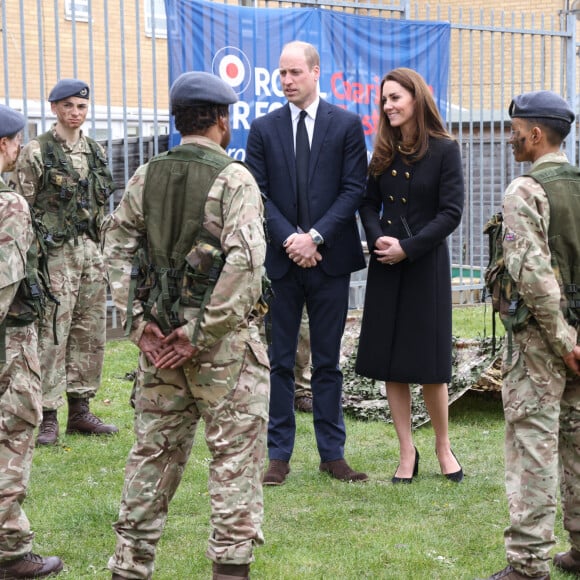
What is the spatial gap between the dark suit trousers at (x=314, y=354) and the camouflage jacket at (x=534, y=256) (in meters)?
1.86

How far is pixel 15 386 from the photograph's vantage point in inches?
156

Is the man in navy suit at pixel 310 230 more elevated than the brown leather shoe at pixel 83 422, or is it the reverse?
the man in navy suit at pixel 310 230

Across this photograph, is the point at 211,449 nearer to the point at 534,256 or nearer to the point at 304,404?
the point at 534,256

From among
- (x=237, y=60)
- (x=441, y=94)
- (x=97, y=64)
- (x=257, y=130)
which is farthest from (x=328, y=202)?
(x=441, y=94)

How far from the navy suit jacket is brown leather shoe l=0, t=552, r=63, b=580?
204cm

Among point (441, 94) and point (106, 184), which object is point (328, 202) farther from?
point (441, 94)

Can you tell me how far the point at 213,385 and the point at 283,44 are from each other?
6401mm

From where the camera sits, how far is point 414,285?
17.8ft

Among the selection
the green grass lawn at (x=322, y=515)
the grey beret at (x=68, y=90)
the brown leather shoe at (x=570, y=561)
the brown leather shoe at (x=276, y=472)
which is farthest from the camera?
the grey beret at (x=68, y=90)

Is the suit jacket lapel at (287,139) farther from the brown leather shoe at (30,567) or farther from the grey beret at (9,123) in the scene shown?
the brown leather shoe at (30,567)

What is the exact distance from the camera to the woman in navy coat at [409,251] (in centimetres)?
529

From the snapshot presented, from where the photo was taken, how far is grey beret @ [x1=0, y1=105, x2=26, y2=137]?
387cm

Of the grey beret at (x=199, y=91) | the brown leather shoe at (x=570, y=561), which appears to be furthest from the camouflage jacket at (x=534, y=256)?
the grey beret at (x=199, y=91)

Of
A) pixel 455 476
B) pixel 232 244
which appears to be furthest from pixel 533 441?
pixel 455 476
